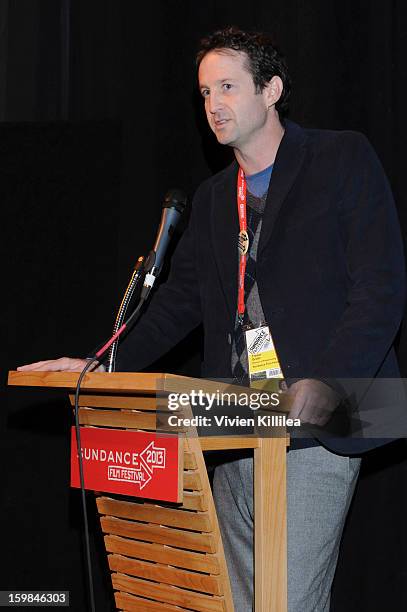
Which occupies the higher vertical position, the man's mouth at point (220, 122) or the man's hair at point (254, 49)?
the man's hair at point (254, 49)

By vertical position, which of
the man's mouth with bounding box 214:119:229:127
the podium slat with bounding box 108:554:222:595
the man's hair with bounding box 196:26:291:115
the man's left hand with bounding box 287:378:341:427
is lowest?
the podium slat with bounding box 108:554:222:595

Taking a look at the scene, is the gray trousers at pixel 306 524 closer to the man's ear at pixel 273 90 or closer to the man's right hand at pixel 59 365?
the man's right hand at pixel 59 365

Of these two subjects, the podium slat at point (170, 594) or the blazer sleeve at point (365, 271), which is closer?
the podium slat at point (170, 594)

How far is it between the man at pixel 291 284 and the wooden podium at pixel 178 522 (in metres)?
0.16

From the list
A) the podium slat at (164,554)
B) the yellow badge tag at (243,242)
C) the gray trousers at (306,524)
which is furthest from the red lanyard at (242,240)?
the podium slat at (164,554)

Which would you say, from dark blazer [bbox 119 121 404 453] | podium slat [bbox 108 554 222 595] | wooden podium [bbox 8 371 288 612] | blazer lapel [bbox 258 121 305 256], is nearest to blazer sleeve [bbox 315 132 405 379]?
dark blazer [bbox 119 121 404 453]

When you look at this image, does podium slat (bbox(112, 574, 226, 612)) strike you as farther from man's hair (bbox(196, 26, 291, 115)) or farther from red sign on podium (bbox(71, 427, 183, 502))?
man's hair (bbox(196, 26, 291, 115))

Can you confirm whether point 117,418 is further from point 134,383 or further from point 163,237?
point 163,237

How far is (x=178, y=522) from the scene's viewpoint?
66.4 inches

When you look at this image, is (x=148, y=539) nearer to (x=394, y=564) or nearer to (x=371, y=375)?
(x=371, y=375)

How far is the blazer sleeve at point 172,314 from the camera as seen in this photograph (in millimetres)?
2344

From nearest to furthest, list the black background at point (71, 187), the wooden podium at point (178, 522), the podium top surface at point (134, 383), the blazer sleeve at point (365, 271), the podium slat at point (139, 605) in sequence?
the podium top surface at point (134, 383) < the wooden podium at point (178, 522) < the podium slat at point (139, 605) < the blazer sleeve at point (365, 271) < the black background at point (71, 187)

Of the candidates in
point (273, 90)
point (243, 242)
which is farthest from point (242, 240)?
point (273, 90)

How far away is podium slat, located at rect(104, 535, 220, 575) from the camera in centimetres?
164
